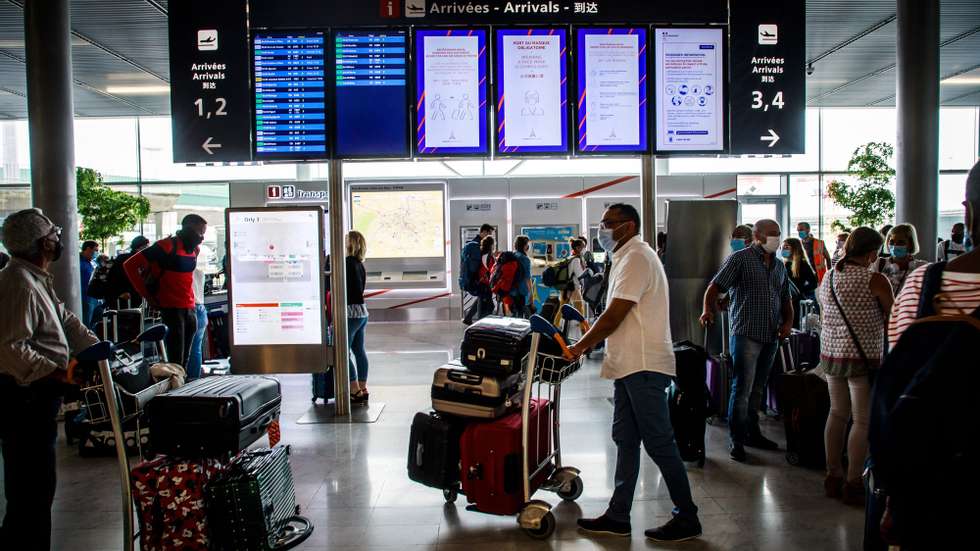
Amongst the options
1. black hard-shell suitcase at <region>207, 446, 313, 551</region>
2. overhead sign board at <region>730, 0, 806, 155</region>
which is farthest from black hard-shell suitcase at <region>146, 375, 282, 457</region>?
overhead sign board at <region>730, 0, 806, 155</region>

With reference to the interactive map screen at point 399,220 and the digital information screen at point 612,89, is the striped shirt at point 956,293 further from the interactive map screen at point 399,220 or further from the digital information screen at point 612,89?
the interactive map screen at point 399,220

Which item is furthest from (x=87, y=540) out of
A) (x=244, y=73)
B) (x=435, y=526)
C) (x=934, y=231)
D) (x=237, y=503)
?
(x=934, y=231)

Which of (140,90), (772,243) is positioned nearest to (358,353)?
(772,243)

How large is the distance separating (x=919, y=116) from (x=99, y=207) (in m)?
13.2

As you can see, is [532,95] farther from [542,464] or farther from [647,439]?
[647,439]

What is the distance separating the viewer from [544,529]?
3.45m

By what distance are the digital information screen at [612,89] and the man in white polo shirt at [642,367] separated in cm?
244

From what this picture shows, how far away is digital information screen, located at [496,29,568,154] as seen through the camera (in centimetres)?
567

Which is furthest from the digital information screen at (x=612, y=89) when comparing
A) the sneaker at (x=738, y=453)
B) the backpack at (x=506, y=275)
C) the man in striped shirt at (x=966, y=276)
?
the man in striped shirt at (x=966, y=276)

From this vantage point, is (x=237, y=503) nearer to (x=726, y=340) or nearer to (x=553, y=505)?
(x=553, y=505)

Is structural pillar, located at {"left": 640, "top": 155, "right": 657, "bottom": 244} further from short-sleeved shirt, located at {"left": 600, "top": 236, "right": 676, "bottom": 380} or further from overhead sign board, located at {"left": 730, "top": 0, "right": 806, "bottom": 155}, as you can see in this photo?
short-sleeved shirt, located at {"left": 600, "top": 236, "right": 676, "bottom": 380}

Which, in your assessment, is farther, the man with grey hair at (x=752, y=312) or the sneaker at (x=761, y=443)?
the sneaker at (x=761, y=443)

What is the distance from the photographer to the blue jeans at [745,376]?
15.8 ft

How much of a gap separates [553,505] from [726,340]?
2.87 m
